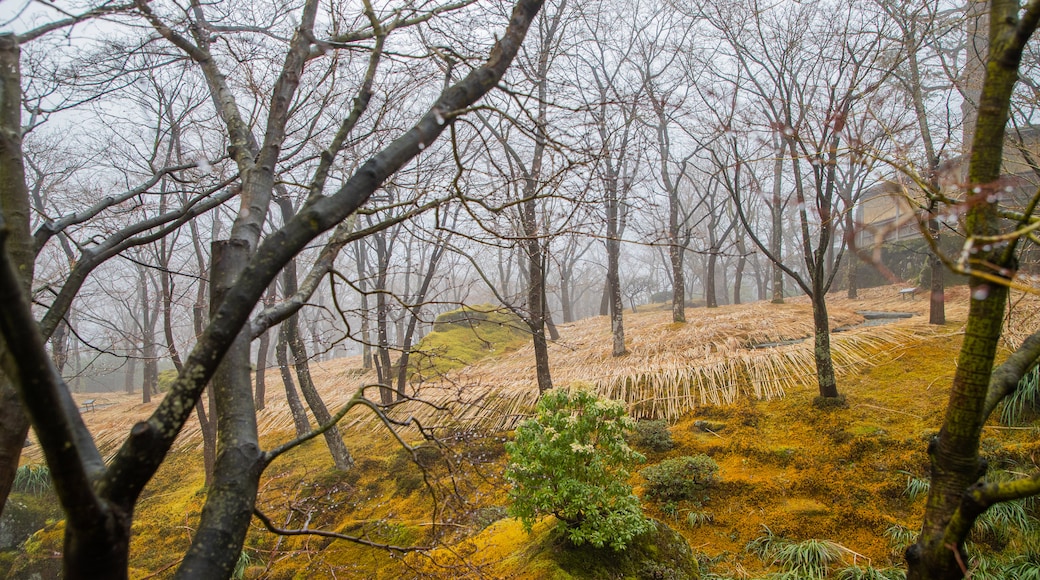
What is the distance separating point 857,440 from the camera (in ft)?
16.6

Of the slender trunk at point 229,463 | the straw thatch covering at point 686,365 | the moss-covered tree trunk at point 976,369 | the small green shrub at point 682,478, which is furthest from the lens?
the straw thatch covering at point 686,365

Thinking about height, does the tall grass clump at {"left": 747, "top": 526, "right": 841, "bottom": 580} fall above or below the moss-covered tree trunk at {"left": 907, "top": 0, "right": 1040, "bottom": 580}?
below

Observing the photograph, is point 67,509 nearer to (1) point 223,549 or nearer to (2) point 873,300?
(1) point 223,549

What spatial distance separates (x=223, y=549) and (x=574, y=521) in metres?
2.48

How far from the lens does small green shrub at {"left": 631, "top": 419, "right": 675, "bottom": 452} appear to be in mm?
5945

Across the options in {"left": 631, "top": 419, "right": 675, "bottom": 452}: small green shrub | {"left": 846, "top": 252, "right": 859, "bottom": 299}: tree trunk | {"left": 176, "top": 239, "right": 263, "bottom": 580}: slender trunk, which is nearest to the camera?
{"left": 176, "top": 239, "right": 263, "bottom": 580}: slender trunk

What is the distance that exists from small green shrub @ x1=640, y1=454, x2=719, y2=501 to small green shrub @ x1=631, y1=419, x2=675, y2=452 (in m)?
0.74

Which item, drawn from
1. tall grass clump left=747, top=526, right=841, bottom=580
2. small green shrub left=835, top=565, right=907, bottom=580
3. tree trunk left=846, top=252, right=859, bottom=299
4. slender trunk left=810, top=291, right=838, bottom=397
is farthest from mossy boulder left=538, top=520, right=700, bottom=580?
tree trunk left=846, top=252, right=859, bottom=299

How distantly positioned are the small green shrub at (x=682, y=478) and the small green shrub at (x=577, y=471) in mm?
1526

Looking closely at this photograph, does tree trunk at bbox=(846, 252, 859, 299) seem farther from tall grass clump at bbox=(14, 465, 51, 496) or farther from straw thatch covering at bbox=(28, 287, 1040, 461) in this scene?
tall grass clump at bbox=(14, 465, 51, 496)

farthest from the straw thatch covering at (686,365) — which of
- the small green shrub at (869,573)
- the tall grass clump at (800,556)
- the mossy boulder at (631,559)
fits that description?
the small green shrub at (869,573)

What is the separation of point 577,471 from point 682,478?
1.95m

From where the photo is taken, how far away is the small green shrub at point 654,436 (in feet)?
19.5

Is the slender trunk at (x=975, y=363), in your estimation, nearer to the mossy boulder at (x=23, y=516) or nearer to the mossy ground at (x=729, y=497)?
the mossy ground at (x=729, y=497)
